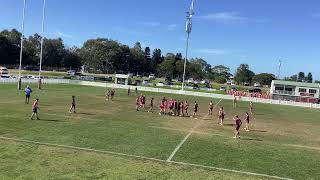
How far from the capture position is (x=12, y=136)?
81.8 feet

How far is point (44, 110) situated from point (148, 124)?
379 inches

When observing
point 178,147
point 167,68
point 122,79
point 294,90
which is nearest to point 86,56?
point 167,68

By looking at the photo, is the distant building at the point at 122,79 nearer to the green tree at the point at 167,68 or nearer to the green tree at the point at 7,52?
the green tree at the point at 7,52

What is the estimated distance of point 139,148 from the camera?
24375 millimetres

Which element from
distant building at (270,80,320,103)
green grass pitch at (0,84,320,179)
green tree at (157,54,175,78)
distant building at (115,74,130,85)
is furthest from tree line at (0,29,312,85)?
green grass pitch at (0,84,320,179)

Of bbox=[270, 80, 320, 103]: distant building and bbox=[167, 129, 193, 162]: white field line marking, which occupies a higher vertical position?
bbox=[270, 80, 320, 103]: distant building

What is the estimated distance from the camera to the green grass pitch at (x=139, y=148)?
1952 centimetres

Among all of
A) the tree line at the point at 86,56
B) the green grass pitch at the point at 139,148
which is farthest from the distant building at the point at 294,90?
the tree line at the point at 86,56

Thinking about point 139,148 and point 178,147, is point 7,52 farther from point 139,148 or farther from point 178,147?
point 139,148

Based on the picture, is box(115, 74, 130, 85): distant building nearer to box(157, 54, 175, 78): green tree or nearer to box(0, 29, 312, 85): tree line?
box(0, 29, 312, 85): tree line

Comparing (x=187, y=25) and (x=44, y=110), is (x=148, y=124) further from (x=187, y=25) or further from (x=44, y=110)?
(x=187, y=25)

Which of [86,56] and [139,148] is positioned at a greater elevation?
[86,56]

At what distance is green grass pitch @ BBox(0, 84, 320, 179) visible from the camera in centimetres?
1952

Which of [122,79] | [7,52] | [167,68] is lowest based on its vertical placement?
[122,79]
